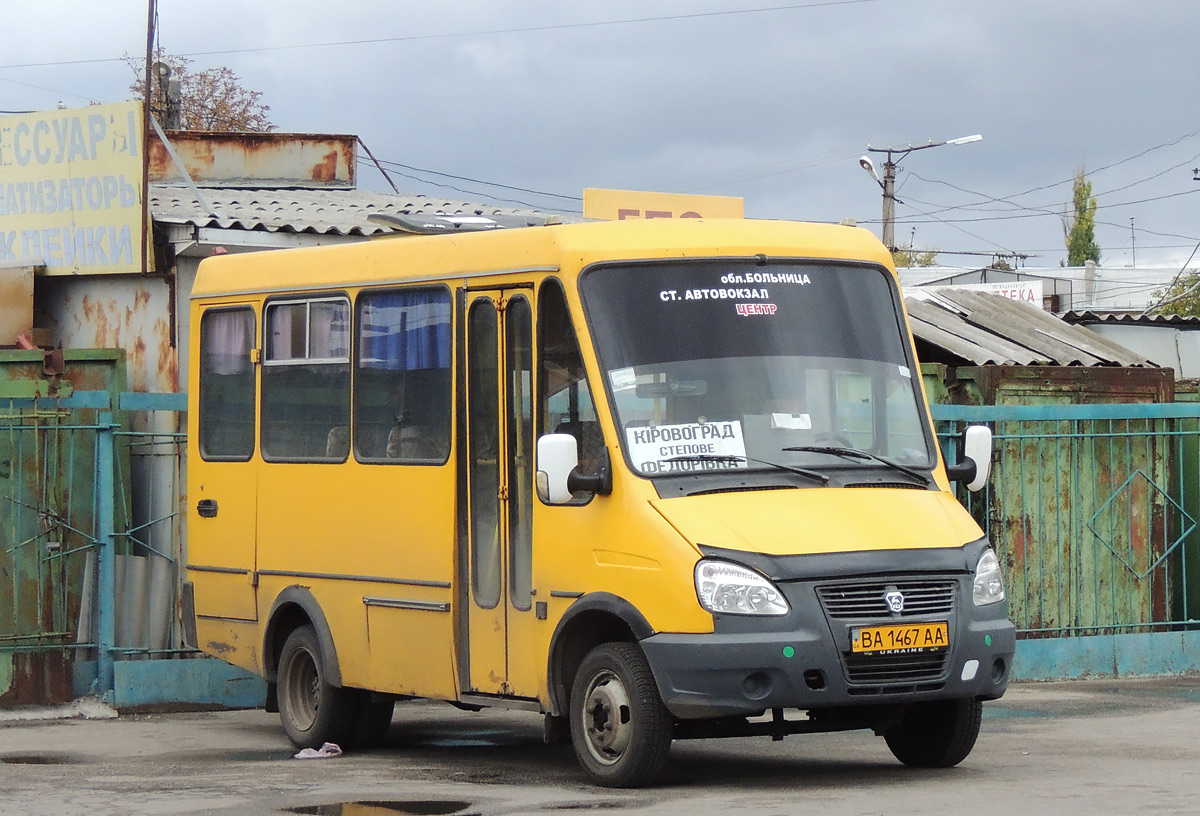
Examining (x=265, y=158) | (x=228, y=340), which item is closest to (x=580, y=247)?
(x=228, y=340)

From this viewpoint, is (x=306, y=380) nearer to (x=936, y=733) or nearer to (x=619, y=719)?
→ (x=619, y=719)

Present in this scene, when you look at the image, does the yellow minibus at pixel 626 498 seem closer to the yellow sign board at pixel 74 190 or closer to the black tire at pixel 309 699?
the black tire at pixel 309 699

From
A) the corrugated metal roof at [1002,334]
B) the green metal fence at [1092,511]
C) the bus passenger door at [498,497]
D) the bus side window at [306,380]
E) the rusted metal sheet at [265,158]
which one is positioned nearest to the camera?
the bus passenger door at [498,497]

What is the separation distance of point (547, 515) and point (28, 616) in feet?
15.2

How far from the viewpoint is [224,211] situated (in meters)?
15.4

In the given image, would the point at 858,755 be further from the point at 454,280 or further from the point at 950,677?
the point at 454,280

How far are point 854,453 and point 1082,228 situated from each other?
92302mm

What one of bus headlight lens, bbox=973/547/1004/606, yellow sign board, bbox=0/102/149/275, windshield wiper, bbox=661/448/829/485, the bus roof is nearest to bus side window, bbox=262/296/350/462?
the bus roof

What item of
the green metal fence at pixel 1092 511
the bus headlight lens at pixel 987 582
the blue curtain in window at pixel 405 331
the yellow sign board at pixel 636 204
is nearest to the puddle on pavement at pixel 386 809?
the blue curtain in window at pixel 405 331

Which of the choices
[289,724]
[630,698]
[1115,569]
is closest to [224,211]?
[289,724]

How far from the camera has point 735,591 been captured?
7.56 metres

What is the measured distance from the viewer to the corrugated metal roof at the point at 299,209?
1414 centimetres

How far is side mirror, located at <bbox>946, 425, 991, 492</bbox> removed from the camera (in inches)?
345

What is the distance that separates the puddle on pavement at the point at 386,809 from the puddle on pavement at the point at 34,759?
2.35m
